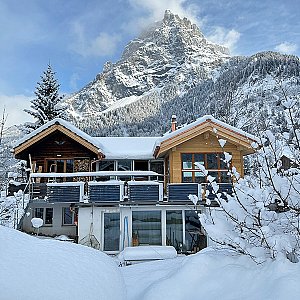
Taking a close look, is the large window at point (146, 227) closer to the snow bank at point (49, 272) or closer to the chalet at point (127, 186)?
the chalet at point (127, 186)

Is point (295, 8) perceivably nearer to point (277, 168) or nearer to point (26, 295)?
point (277, 168)

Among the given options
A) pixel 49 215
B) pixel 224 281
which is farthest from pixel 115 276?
pixel 49 215

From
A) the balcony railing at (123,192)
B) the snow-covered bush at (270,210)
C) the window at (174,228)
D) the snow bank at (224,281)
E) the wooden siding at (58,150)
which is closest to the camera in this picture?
the snow bank at (224,281)

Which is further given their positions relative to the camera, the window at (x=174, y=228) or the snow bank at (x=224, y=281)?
the window at (x=174, y=228)

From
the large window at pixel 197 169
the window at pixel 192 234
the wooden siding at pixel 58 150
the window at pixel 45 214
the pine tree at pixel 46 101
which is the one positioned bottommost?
the window at pixel 192 234

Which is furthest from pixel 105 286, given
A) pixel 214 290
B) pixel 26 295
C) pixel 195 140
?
pixel 195 140

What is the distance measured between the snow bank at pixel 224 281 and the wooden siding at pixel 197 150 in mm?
11289

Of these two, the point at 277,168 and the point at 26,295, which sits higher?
the point at 277,168

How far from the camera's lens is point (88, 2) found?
1048 inches

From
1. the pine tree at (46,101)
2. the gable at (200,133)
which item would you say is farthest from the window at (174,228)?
the pine tree at (46,101)

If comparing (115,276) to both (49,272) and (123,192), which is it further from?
(123,192)

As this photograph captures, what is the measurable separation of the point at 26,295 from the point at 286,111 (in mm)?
3315

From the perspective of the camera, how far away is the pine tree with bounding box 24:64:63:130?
31720 millimetres

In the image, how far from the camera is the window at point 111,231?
589 inches
